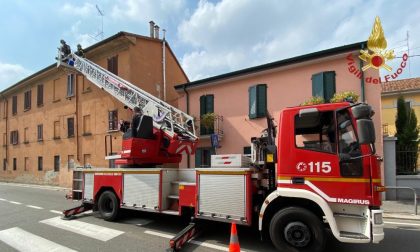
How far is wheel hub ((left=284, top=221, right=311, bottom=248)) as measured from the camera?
520 centimetres

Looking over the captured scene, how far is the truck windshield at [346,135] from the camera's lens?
5043mm

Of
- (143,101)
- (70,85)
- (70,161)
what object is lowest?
(70,161)

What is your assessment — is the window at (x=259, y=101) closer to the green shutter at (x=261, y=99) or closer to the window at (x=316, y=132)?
the green shutter at (x=261, y=99)

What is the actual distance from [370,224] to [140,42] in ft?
58.9

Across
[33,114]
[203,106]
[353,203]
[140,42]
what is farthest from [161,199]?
[33,114]

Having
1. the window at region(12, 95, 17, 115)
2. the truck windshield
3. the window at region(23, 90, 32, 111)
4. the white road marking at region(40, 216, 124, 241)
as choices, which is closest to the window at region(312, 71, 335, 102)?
the truck windshield

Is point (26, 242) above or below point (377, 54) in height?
below

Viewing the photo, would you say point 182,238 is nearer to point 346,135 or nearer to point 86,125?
point 346,135

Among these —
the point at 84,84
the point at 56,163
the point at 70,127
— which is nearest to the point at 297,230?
the point at 84,84

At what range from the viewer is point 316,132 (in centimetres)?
561

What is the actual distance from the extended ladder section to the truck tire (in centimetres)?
247

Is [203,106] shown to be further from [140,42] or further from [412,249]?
[412,249]

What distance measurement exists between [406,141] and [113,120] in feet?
55.5

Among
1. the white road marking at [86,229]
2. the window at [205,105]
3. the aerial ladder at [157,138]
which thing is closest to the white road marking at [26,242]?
the white road marking at [86,229]
